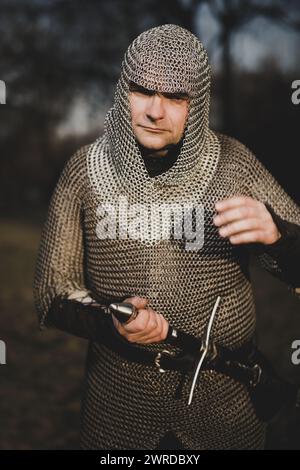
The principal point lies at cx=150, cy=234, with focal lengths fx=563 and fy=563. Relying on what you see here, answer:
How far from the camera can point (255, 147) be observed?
13273 millimetres

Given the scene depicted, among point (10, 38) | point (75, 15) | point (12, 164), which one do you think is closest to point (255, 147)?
point (75, 15)

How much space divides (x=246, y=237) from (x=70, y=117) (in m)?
17.0

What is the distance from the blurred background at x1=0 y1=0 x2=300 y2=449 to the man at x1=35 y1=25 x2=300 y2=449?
1.90 metres

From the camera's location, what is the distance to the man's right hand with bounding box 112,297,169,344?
172cm

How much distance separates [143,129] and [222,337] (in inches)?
33.2

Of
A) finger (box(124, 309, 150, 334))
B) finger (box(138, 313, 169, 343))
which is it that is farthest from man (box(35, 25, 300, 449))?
finger (box(124, 309, 150, 334))

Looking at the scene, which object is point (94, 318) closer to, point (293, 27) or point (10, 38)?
point (293, 27)

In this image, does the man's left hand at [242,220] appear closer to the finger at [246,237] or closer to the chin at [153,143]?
the finger at [246,237]

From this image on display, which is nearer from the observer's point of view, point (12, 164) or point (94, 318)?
point (94, 318)

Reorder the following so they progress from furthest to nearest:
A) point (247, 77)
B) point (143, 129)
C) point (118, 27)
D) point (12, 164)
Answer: point (12, 164)
point (247, 77)
point (118, 27)
point (143, 129)

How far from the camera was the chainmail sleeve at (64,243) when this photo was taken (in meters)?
2.18

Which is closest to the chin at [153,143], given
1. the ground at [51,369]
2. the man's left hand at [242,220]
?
the man's left hand at [242,220]

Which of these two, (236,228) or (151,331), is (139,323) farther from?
(236,228)

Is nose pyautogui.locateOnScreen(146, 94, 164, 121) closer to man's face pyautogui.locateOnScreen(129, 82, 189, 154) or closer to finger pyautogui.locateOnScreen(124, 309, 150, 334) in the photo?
man's face pyautogui.locateOnScreen(129, 82, 189, 154)
